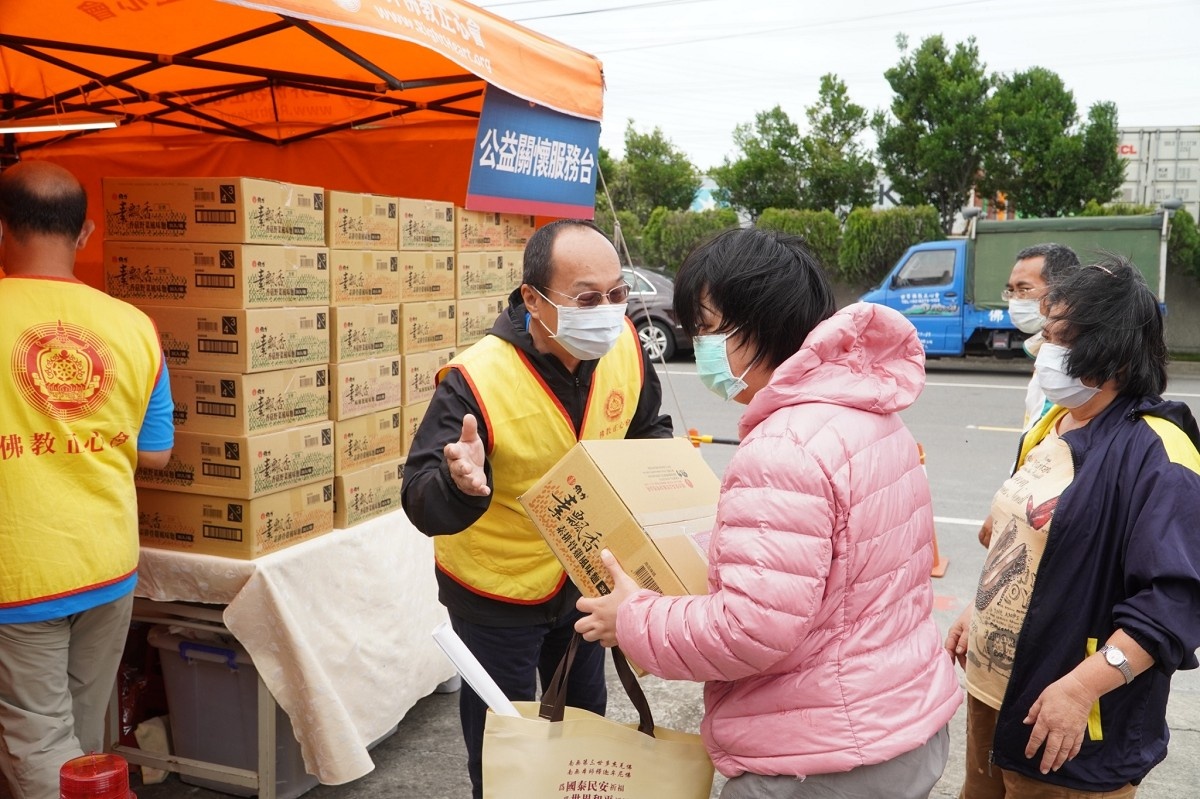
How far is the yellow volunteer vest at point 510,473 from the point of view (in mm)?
2439

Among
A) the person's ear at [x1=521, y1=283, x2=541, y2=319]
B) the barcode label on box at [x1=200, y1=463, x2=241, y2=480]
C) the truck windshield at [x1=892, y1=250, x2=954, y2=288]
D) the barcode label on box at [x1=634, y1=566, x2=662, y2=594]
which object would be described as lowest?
the barcode label on box at [x1=200, y1=463, x2=241, y2=480]

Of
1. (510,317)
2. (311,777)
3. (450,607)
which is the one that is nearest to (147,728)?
(311,777)

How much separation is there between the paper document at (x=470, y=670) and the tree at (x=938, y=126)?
749 inches

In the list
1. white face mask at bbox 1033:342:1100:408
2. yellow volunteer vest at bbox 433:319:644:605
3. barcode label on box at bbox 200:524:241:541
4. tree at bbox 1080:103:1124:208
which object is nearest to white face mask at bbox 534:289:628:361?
yellow volunteer vest at bbox 433:319:644:605

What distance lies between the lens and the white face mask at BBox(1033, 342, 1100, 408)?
2.09 metres

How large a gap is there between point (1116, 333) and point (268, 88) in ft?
14.9

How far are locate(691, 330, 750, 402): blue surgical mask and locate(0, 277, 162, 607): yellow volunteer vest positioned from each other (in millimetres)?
1656

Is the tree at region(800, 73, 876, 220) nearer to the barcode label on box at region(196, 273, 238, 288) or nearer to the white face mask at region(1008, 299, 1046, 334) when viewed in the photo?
the white face mask at region(1008, 299, 1046, 334)

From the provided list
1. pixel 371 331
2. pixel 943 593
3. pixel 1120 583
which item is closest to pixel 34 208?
pixel 371 331

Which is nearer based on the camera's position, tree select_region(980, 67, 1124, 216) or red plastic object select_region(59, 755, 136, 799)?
red plastic object select_region(59, 755, 136, 799)

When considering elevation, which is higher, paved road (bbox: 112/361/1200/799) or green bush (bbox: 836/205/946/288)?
green bush (bbox: 836/205/946/288)

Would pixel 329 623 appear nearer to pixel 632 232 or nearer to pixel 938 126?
pixel 938 126

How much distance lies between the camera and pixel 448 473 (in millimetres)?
2225

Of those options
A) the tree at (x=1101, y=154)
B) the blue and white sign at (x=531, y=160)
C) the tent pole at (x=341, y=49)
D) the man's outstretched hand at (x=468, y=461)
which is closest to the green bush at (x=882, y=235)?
the tree at (x=1101, y=154)
